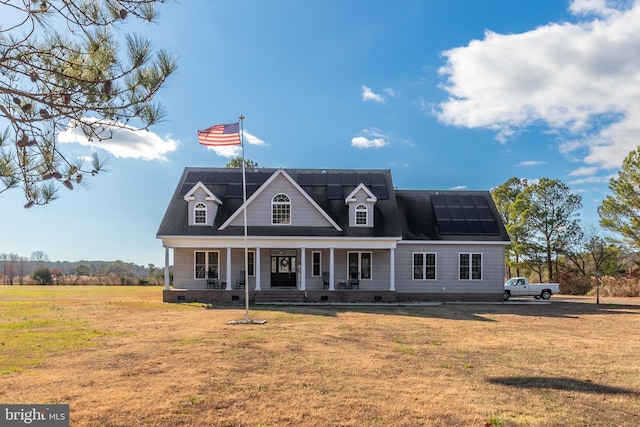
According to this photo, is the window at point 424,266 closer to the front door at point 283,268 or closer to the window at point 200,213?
the front door at point 283,268

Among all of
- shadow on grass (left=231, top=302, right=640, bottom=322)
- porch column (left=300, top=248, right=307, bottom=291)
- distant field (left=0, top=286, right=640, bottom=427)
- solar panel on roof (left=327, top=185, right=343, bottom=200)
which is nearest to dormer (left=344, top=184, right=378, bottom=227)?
solar panel on roof (left=327, top=185, right=343, bottom=200)

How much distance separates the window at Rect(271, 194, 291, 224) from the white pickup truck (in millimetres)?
15400

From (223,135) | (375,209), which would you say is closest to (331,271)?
(375,209)

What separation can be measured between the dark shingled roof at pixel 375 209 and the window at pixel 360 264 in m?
1.79

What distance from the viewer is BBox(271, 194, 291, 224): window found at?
85.6 ft

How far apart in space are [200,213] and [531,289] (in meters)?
21.6

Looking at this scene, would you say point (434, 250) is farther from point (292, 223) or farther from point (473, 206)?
point (292, 223)

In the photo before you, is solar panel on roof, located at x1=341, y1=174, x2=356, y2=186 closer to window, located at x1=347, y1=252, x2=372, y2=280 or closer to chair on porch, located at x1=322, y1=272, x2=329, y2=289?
window, located at x1=347, y1=252, x2=372, y2=280

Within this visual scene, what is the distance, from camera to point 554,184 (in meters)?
40.3

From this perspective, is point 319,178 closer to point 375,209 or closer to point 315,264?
A: point 375,209

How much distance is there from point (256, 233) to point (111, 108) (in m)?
19.9

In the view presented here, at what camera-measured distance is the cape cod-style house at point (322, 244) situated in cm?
2522

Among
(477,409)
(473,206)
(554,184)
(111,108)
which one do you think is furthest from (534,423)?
(554,184)

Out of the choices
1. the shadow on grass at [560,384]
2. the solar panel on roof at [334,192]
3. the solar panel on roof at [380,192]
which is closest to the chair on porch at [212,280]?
the solar panel on roof at [334,192]
